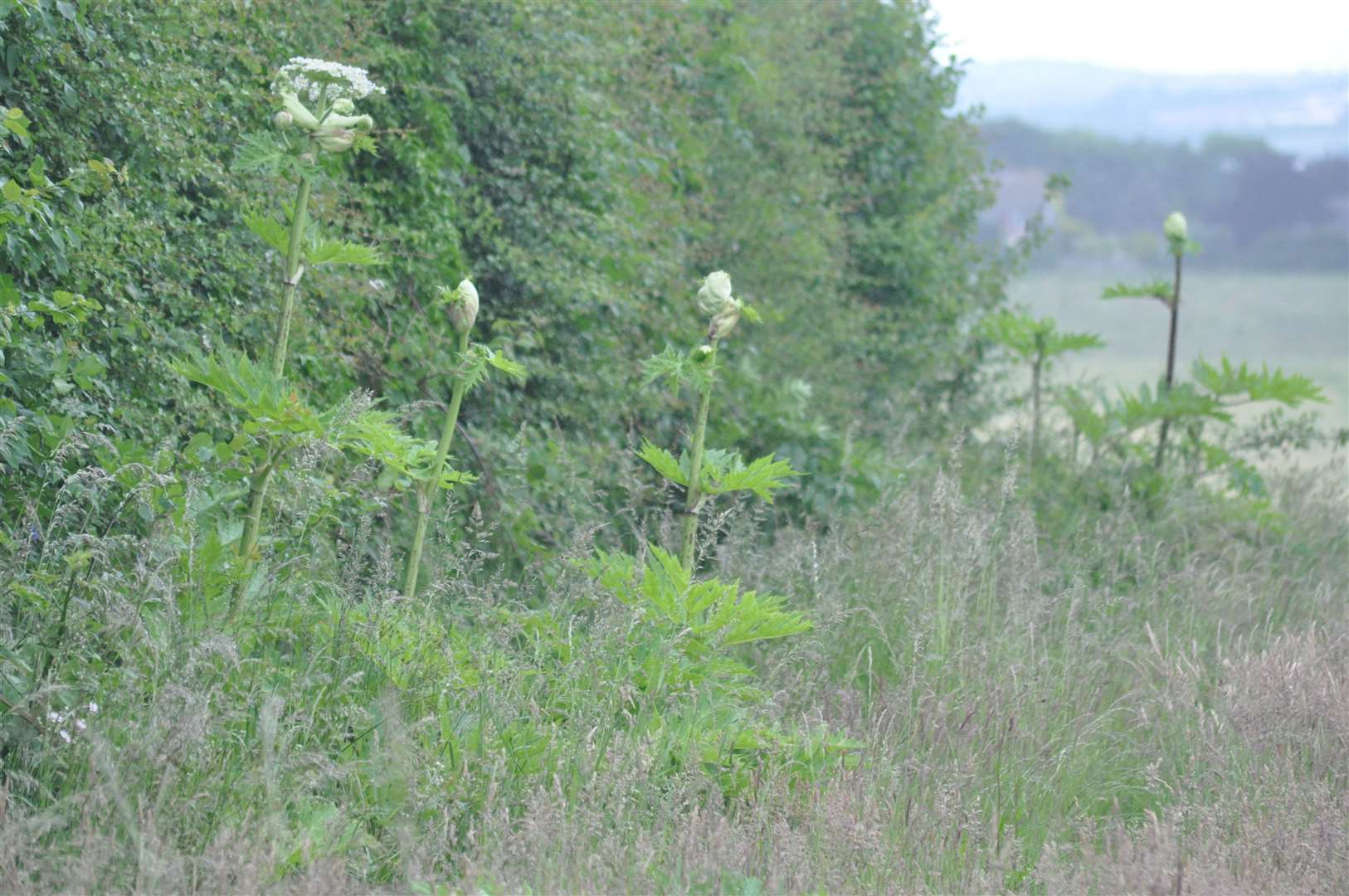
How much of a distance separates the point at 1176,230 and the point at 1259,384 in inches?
38.3

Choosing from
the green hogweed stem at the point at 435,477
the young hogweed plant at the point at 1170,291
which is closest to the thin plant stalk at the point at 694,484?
the green hogweed stem at the point at 435,477

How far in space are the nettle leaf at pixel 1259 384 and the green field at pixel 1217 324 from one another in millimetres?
101

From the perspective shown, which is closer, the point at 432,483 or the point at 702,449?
the point at 432,483

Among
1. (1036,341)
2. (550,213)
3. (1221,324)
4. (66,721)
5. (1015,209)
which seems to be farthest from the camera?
(1221,324)

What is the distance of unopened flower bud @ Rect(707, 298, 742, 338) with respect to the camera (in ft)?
11.8

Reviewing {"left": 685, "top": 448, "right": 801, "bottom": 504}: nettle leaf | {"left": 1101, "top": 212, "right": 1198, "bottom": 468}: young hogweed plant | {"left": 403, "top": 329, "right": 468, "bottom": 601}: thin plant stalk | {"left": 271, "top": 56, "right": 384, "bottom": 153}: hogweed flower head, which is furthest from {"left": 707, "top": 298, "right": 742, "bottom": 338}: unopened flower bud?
{"left": 1101, "top": 212, "right": 1198, "bottom": 468}: young hogweed plant

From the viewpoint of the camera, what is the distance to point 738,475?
3.52 meters

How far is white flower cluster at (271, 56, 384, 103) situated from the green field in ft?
17.7

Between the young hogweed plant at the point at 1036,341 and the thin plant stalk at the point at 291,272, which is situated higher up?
the thin plant stalk at the point at 291,272

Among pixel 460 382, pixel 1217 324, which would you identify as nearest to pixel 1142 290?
pixel 460 382

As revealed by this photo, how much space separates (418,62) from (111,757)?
3453mm

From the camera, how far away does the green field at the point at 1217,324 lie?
8727 mm

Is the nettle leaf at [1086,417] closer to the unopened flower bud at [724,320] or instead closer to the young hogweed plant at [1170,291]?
the young hogweed plant at [1170,291]

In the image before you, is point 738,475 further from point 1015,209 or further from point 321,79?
point 1015,209
